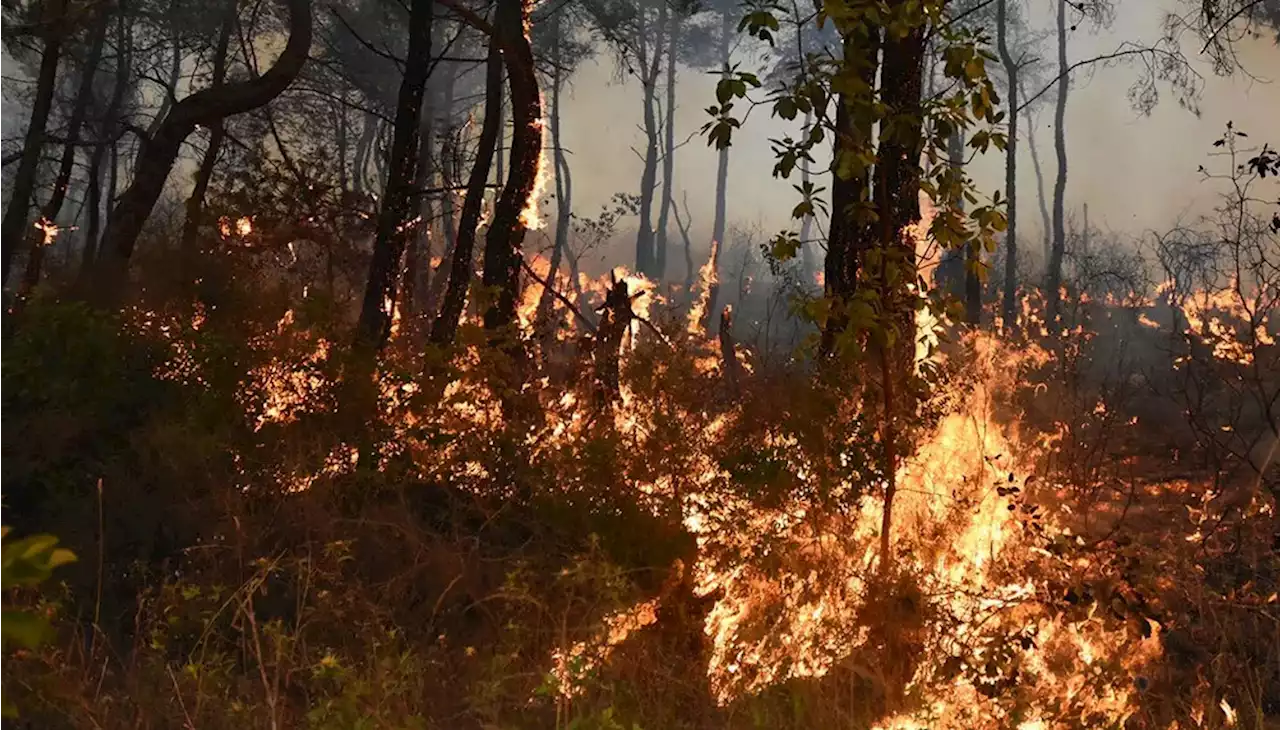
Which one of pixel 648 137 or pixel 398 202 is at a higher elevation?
pixel 648 137

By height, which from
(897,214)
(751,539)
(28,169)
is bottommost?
(751,539)

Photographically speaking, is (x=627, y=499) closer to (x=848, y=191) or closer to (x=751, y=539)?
(x=751, y=539)

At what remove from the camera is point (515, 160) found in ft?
29.0

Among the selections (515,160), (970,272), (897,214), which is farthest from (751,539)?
(515,160)

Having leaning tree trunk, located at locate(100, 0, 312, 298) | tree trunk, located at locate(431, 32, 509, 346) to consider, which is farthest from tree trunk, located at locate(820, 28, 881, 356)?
leaning tree trunk, located at locate(100, 0, 312, 298)

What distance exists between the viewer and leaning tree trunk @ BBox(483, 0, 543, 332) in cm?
863

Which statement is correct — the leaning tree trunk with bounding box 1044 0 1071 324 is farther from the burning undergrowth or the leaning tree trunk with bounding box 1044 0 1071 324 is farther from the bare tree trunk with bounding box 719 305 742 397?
the burning undergrowth

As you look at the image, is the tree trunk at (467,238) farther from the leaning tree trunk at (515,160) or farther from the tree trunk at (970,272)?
the tree trunk at (970,272)

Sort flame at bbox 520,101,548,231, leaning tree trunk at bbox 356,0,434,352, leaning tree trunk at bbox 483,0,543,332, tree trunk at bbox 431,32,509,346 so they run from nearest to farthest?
leaning tree trunk at bbox 483,0,543,332
flame at bbox 520,101,548,231
tree trunk at bbox 431,32,509,346
leaning tree trunk at bbox 356,0,434,352

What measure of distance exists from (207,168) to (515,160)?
6.42 meters

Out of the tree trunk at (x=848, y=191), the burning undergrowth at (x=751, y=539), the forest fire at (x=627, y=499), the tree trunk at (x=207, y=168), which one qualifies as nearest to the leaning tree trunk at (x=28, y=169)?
the tree trunk at (x=207, y=168)

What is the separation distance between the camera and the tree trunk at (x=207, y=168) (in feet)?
34.1

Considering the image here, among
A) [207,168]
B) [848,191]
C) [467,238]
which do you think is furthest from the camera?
[207,168]

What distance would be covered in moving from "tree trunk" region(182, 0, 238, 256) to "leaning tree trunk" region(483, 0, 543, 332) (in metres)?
3.47
